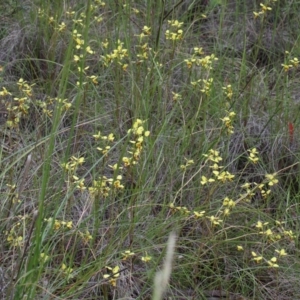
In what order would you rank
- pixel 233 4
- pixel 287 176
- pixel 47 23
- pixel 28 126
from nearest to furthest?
pixel 287 176
pixel 28 126
pixel 47 23
pixel 233 4

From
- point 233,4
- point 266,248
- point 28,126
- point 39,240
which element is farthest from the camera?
point 233,4

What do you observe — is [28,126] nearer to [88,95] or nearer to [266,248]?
[88,95]

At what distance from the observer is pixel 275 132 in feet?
9.60

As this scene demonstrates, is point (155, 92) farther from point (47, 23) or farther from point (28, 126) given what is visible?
point (47, 23)

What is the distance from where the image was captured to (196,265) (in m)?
2.11

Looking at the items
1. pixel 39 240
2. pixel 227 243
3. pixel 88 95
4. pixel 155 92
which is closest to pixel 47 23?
pixel 88 95

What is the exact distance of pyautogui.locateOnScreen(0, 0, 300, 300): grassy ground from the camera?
1.99 m

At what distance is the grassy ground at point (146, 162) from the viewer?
6.52 ft

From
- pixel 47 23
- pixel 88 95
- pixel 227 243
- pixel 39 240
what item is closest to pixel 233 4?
pixel 47 23

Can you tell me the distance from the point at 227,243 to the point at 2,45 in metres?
1.68

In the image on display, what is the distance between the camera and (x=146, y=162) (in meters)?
2.42

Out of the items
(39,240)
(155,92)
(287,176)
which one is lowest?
(287,176)

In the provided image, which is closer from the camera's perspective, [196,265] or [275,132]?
[196,265]

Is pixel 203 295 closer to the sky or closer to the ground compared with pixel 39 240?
closer to the ground
